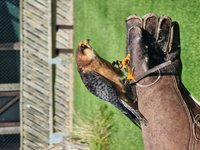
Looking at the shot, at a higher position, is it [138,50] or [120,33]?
[138,50]

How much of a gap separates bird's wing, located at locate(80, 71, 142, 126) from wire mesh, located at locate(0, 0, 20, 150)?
533 centimetres

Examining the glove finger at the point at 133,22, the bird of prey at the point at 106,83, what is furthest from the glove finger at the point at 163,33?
the bird of prey at the point at 106,83

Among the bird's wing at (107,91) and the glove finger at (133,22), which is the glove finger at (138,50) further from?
the bird's wing at (107,91)

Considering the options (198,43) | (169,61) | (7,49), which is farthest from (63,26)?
(169,61)

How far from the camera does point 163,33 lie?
2846 millimetres

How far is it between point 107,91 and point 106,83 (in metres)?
0.07

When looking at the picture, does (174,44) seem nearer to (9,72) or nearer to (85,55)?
(85,55)

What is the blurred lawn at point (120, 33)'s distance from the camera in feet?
14.9

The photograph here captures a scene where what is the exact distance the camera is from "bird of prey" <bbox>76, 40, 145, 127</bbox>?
2884 mm

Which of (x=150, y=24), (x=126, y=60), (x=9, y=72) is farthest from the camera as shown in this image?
(x=9, y=72)

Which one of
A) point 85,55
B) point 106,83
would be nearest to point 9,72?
point 85,55

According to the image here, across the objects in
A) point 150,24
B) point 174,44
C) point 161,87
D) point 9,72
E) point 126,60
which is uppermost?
point 150,24

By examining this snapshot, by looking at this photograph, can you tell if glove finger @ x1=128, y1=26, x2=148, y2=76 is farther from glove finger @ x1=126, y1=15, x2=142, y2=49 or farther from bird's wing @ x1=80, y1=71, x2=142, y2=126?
bird's wing @ x1=80, y1=71, x2=142, y2=126

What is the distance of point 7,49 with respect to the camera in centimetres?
834
